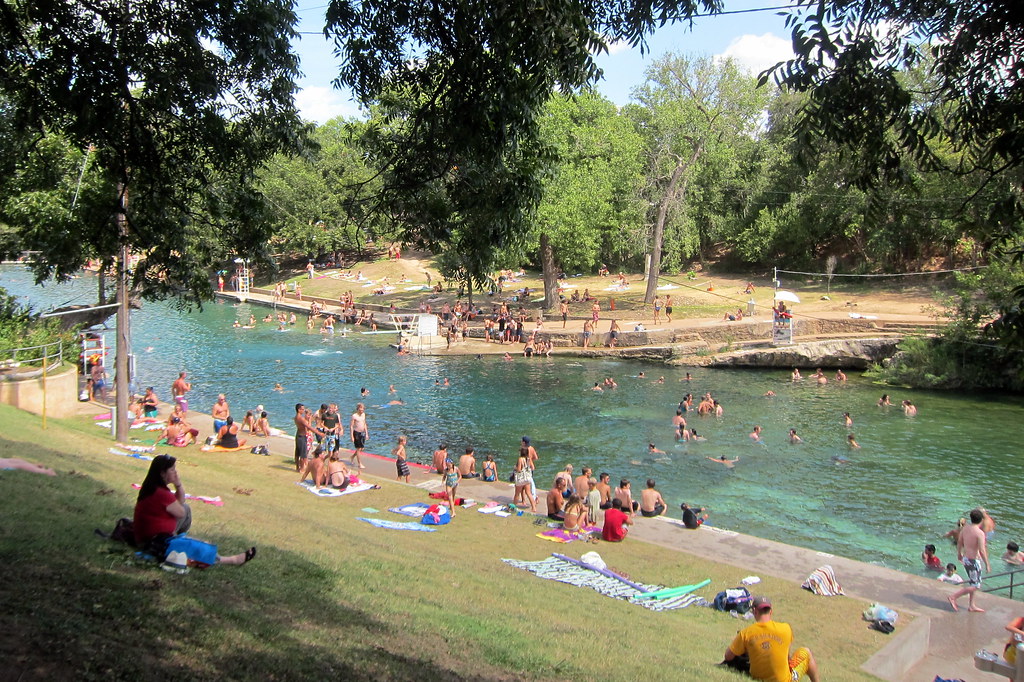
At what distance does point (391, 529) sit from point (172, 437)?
755 cm

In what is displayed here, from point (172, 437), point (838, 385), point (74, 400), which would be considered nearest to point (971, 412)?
point (838, 385)

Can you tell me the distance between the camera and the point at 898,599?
37.1 ft

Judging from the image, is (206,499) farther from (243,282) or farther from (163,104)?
(243,282)

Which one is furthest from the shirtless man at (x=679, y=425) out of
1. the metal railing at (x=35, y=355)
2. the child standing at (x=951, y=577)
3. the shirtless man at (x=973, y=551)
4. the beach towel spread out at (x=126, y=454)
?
the metal railing at (x=35, y=355)

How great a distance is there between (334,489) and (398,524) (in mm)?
2754

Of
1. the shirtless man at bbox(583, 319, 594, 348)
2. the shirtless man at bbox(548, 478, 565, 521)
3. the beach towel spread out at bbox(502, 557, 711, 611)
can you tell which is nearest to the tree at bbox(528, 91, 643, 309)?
the shirtless man at bbox(583, 319, 594, 348)

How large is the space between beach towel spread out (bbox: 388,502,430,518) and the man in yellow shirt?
7.32m

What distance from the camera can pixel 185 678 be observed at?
5.21m

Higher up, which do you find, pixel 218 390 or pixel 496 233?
pixel 496 233

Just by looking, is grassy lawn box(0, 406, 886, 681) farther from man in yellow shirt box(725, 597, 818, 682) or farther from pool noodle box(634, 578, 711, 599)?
man in yellow shirt box(725, 597, 818, 682)

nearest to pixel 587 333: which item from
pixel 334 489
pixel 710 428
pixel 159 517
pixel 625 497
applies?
pixel 710 428

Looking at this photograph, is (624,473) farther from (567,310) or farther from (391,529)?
(567,310)

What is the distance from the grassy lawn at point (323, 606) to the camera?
221 inches

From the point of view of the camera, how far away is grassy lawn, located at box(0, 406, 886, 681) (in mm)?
5617
